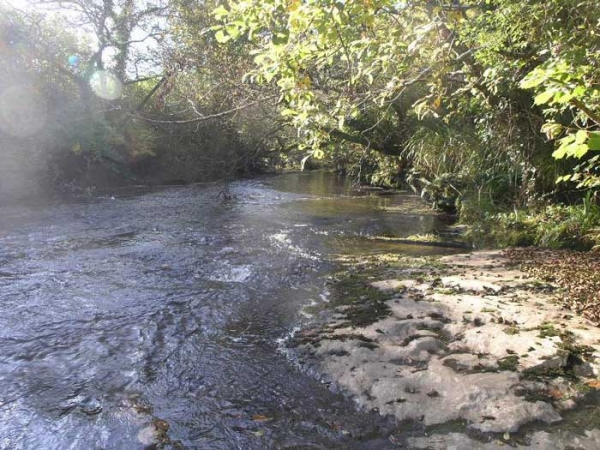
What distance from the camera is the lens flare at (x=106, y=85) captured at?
1966cm

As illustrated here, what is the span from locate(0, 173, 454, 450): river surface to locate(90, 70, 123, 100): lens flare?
10.6 meters

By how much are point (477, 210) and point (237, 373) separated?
7.71 m

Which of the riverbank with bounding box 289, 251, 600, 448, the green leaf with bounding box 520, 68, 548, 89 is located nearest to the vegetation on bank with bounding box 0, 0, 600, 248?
the green leaf with bounding box 520, 68, 548, 89

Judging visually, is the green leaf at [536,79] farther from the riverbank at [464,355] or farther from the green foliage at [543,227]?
the green foliage at [543,227]

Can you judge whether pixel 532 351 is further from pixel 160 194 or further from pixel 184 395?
pixel 160 194

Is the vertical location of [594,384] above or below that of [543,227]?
below

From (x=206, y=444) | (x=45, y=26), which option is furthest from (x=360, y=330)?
(x=45, y=26)

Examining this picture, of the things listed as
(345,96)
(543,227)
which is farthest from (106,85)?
(543,227)

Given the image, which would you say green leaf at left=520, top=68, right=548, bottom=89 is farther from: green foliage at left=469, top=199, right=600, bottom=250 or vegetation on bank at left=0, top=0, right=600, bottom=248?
green foliage at left=469, top=199, right=600, bottom=250

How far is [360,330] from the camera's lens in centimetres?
469

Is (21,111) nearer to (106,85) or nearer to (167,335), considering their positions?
(106,85)

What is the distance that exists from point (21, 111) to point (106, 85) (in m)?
5.50

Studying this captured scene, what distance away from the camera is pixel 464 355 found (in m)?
4.03

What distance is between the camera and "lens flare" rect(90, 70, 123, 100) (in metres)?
19.7
